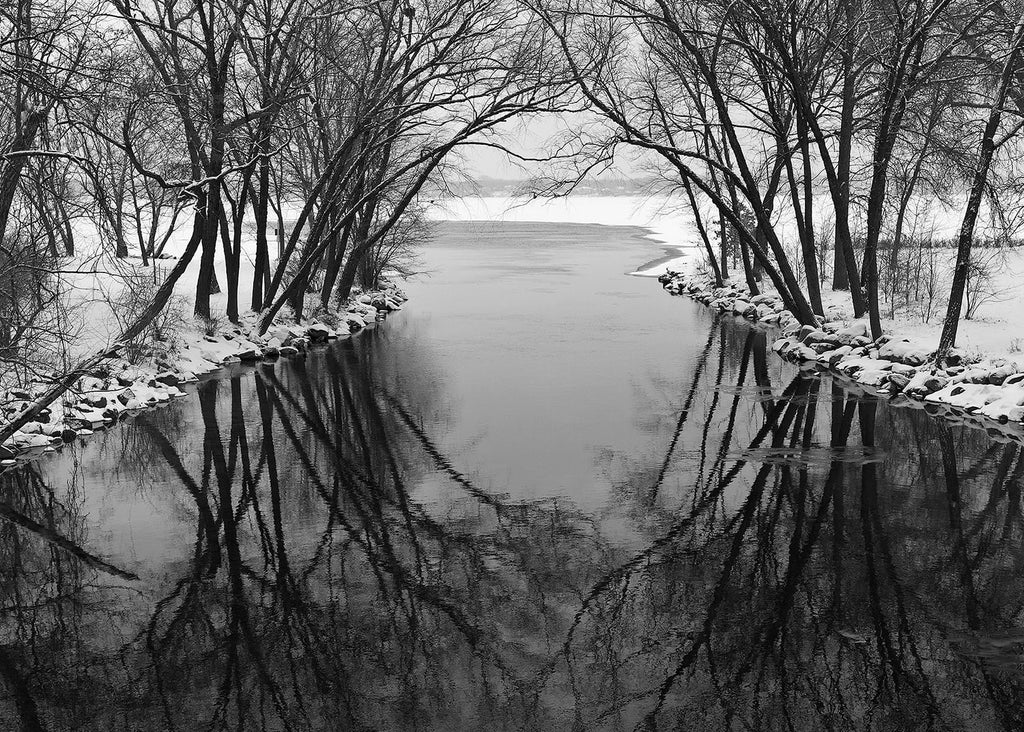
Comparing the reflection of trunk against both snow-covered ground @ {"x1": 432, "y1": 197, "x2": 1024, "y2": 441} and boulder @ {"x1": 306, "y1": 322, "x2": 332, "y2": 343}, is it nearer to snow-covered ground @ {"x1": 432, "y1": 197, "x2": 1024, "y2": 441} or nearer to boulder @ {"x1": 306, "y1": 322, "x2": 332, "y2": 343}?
snow-covered ground @ {"x1": 432, "y1": 197, "x2": 1024, "y2": 441}

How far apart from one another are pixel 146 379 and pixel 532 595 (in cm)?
1125

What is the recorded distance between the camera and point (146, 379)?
55.9 feet

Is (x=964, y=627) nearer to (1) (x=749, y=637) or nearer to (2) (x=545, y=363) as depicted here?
(1) (x=749, y=637)

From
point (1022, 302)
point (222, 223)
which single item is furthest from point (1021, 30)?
point (222, 223)

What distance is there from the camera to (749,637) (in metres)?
7.06

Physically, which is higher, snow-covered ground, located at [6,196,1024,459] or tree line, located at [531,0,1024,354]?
tree line, located at [531,0,1024,354]

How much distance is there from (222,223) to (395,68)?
18.0 feet

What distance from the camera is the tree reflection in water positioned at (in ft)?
20.3

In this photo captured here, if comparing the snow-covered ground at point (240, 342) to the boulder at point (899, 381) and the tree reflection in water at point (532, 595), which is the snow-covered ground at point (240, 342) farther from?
the tree reflection in water at point (532, 595)

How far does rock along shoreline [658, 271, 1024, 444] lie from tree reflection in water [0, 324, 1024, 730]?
1.19 m

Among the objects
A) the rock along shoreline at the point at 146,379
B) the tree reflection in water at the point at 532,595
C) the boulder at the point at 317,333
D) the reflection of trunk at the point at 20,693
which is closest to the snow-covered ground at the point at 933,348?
the tree reflection in water at the point at 532,595

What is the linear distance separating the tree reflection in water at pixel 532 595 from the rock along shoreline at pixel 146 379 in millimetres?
1342

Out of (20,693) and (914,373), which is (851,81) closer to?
(914,373)

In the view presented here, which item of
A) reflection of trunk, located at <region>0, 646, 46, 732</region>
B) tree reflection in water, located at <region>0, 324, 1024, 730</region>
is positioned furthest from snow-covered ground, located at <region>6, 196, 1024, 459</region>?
reflection of trunk, located at <region>0, 646, 46, 732</region>
